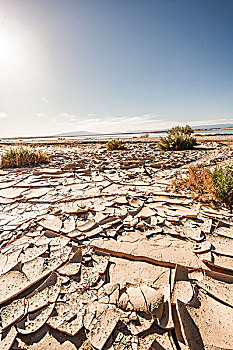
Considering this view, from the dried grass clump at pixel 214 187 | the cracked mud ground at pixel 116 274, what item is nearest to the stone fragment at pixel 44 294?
the cracked mud ground at pixel 116 274

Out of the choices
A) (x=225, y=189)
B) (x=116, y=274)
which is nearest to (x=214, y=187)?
(x=225, y=189)

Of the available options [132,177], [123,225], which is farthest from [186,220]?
[132,177]

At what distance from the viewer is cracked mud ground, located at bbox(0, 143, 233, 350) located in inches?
39.4

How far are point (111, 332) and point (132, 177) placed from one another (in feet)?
9.80

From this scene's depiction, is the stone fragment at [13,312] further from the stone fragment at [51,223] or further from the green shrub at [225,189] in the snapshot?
the green shrub at [225,189]

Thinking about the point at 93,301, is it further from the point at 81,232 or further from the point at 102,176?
the point at 102,176

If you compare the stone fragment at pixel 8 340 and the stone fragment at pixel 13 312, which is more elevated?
the stone fragment at pixel 13 312

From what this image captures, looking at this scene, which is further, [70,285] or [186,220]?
[186,220]

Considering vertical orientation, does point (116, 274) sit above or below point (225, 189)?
below

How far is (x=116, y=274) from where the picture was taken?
4.52 ft

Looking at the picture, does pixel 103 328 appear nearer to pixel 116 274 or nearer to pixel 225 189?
pixel 116 274

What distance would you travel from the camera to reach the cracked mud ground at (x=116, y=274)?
1000 millimetres

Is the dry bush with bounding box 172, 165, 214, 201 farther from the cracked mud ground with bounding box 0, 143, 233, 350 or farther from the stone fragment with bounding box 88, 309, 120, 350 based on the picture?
the stone fragment with bounding box 88, 309, 120, 350

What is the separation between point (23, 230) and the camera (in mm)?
1936
